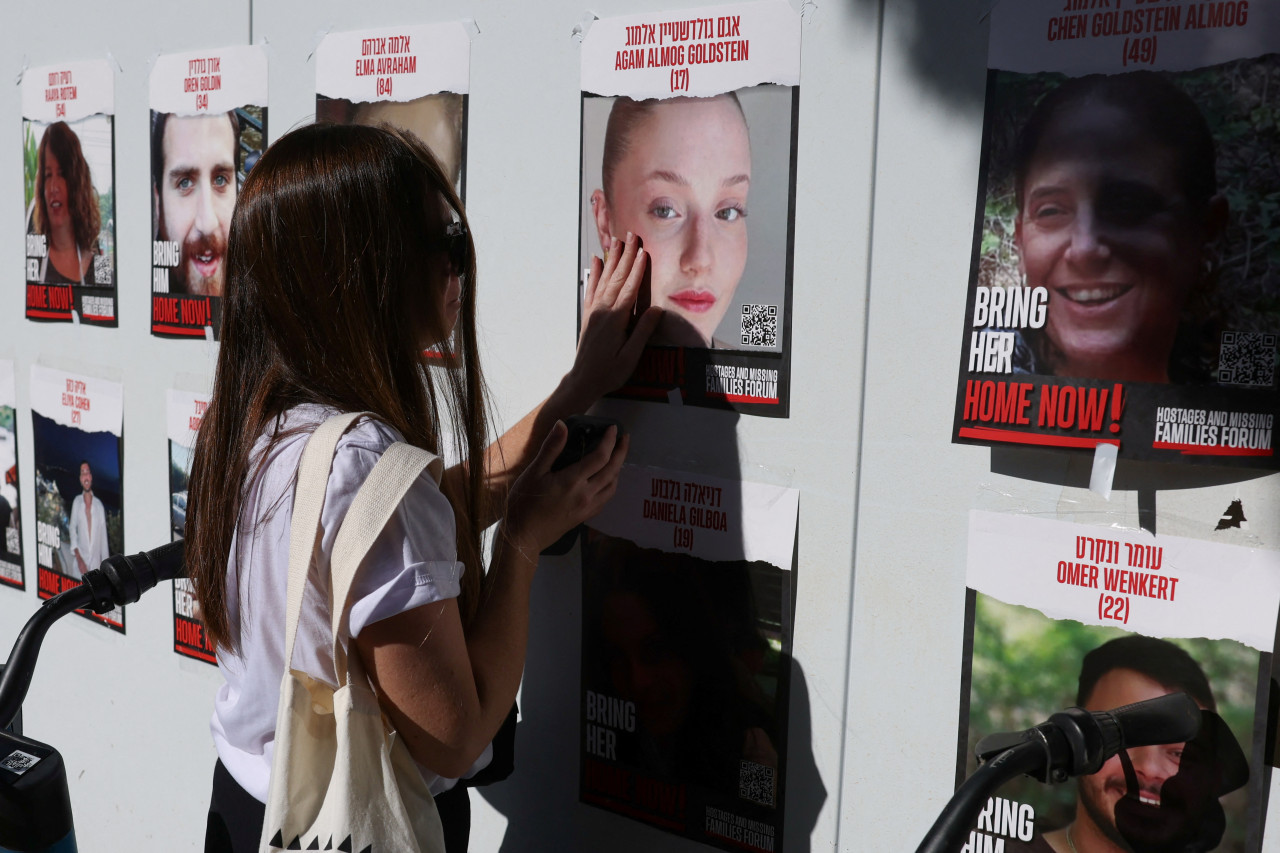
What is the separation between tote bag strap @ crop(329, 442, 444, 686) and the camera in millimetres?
1156

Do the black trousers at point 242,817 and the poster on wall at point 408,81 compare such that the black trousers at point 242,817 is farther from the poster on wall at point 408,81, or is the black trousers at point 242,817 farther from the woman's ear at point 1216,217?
the woman's ear at point 1216,217

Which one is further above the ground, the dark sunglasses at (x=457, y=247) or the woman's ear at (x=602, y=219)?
the woman's ear at (x=602, y=219)

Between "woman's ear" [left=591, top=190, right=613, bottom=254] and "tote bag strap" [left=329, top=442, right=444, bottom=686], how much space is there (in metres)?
0.64

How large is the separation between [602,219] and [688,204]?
17 centimetres

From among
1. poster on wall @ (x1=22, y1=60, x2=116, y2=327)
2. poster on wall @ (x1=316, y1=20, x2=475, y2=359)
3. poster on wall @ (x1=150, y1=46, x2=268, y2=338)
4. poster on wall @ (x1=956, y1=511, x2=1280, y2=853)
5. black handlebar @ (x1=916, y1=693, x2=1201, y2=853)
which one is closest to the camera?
black handlebar @ (x1=916, y1=693, x2=1201, y2=853)

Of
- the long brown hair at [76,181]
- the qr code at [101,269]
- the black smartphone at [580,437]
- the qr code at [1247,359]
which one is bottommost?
the black smartphone at [580,437]

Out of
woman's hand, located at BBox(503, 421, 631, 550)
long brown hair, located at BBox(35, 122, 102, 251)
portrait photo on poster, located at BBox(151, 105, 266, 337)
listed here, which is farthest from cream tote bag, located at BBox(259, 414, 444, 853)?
Answer: long brown hair, located at BBox(35, 122, 102, 251)

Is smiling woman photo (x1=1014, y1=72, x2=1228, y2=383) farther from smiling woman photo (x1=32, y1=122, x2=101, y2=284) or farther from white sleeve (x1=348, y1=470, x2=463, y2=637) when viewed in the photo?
smiling woman photo (x1=32, y1=122, x2=101, y2=284)

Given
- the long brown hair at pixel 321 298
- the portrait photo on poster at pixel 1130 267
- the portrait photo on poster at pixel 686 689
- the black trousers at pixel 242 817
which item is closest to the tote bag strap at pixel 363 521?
the long brown hair at pixel 321 298

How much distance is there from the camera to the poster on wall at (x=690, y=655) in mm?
1630

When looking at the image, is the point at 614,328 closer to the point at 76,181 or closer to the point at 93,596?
the point at 93,596

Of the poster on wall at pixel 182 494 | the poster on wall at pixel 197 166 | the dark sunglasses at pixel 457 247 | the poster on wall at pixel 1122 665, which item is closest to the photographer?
the poster on wall at pixel 1122 665

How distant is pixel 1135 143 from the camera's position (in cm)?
125

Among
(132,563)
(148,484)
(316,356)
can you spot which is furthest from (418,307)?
(148,484)
